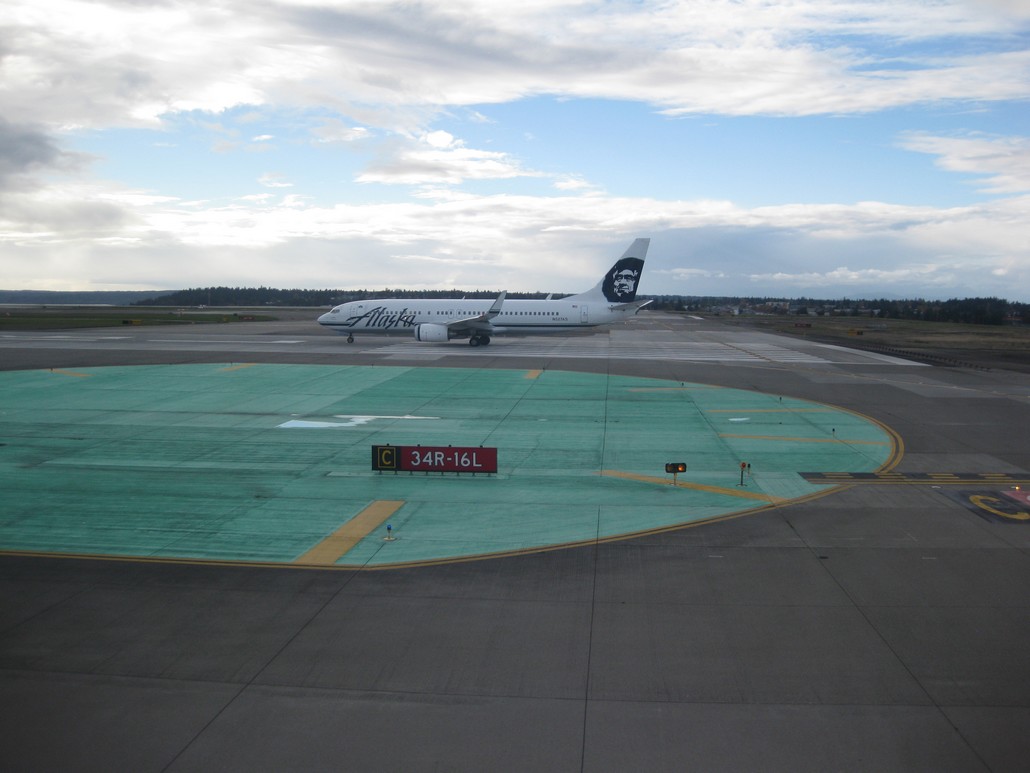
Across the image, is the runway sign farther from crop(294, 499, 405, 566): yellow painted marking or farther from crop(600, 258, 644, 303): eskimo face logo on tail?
crop(600, 258, 644, 303): eskimo face logo on tail

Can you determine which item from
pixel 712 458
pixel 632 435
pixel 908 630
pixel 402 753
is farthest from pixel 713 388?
pixel 402 753

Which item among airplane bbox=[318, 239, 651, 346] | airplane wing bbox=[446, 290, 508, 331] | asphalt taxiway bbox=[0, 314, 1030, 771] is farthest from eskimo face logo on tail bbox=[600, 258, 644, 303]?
asphalt taxiway bbox=[0, 314, 1030, 771]

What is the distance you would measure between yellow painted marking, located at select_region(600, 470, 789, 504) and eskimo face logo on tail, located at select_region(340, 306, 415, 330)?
47.4m

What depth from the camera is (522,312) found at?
7275cm

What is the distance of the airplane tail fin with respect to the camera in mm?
73125

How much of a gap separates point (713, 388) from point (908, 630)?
32.9m

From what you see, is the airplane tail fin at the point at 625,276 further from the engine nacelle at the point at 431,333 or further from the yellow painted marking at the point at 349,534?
the yellow painted marking at the point at 349,534

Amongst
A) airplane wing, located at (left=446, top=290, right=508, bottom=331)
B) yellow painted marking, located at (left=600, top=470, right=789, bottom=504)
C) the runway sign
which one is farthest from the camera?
airplane wing, located at (left=446, top=290, right=508, bottom=331)

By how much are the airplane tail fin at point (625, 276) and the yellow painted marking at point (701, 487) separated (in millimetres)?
47879

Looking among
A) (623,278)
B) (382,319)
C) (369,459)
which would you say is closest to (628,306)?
(623,278)

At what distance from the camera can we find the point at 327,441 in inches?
1257

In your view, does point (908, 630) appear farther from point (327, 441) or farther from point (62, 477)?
point (62, 477)

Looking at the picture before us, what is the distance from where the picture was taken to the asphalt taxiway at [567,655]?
1068 cm

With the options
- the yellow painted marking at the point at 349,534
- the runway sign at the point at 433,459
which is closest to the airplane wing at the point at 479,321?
the runway sign at the point at 433,459
